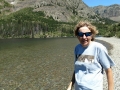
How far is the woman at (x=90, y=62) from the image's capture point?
5086 millimetres

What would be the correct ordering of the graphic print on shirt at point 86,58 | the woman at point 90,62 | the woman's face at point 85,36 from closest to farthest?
the woman at point 90,62
the graphic print on shirt at point 86,58
the woman's face at point 85,36

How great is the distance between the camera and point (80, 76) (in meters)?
5.28

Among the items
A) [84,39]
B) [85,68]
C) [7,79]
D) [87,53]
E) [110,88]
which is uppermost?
[84,39]

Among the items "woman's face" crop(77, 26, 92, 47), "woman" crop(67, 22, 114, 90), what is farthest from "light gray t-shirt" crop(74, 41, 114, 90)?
"woman's face" crop(77, 26, 92, 47)

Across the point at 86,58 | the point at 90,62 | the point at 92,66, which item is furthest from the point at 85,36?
the point at 92,66

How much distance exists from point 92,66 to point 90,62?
0.40 ft

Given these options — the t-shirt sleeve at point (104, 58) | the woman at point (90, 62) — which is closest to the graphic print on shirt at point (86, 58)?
the woman at point (90, 62)

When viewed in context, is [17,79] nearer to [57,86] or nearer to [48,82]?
[48,82]

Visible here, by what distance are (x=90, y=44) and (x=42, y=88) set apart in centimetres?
1488

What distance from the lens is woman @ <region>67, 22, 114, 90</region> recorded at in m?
5.09

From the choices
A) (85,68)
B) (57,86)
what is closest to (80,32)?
(85,68)

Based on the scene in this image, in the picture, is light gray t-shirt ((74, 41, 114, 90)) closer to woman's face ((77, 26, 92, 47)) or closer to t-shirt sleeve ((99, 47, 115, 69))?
t-shirt sleeve ((99, 47, 115, 69))

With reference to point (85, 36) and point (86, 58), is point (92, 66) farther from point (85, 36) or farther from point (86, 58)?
point (85, 36)

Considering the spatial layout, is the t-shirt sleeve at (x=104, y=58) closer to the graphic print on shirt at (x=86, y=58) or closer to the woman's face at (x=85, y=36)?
the graphic print on shirt at (x=86, y=58)
